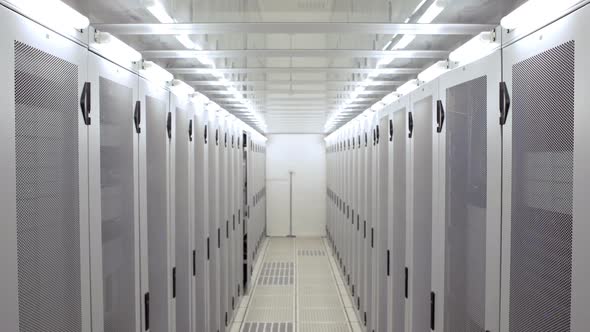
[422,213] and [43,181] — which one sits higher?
[43,181]

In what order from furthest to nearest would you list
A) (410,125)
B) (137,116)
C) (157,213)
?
(410,125), (157,213), (137,116)

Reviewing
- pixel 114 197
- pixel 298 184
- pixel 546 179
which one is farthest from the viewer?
pixel 298 184

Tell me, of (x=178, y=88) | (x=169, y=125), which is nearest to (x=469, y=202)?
(x=169, y=125)

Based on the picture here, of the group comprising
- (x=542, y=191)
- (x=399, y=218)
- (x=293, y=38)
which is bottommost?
(x=399, y=218)

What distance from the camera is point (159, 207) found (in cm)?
270

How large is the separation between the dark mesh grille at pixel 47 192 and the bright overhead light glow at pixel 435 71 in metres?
1.75

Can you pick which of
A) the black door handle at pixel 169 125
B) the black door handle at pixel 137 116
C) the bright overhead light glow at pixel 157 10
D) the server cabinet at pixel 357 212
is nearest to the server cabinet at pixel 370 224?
the server cabinet at pixel 357 212

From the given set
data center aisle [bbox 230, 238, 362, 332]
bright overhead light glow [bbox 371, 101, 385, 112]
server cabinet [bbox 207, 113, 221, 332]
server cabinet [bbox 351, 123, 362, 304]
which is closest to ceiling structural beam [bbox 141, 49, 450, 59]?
bright overhead light glow [bbox 371, 101, 385, 112]

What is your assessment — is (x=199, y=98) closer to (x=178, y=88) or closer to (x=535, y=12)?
(x=178, y=88)

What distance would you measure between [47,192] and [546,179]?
160 centimetres

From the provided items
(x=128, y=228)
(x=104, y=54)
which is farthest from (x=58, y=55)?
(x=128, y=228)

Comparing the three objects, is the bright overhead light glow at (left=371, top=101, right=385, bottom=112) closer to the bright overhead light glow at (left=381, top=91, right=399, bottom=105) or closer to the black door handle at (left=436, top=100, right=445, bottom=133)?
A: the bright overhead light glow at (left=381, top=91, right=399, bottom=105)

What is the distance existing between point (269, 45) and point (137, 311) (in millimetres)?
2496

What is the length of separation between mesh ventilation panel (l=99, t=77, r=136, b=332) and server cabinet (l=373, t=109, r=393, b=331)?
210 centimetres
